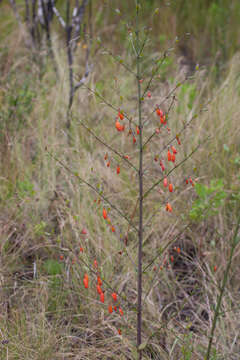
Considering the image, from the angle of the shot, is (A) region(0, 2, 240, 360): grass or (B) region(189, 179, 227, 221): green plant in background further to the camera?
(B) region(189, 179, 227, 221): green plant in background

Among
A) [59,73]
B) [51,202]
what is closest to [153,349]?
[51,202]

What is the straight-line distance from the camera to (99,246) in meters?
2.30

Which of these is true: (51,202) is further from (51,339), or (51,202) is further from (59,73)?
(59,73)

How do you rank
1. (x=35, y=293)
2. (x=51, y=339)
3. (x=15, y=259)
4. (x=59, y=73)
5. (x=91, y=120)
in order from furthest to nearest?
(x=59, y=73) < (x=91, y=120) < (x=15, y=259) < (x=35, y=293) < (x=51, y=339)

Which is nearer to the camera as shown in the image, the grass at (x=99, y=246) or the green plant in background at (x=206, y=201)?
the grass at (x=99, y=246)

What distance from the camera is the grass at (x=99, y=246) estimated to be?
1.87 m

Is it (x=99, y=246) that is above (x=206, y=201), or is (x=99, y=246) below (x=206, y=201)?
below

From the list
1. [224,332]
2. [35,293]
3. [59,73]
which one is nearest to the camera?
[224,332]

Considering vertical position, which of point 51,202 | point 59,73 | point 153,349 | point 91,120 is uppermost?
point 59,73

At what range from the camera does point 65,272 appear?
2.19 m

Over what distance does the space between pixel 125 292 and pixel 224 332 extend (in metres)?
0.56

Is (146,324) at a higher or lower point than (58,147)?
lower

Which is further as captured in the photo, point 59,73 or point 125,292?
point 59,73

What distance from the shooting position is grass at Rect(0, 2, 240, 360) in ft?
6.15
